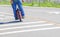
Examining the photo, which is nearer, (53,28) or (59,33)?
(59,33)

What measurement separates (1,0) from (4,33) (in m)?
25.0

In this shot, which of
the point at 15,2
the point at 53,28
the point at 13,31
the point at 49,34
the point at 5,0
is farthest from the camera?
the point at 5,0

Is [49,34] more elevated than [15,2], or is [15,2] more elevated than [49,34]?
[15,2]

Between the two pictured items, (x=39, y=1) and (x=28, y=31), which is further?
(x=39, y=1)

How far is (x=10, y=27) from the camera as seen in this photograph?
10305 millimetres

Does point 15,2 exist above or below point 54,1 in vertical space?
above

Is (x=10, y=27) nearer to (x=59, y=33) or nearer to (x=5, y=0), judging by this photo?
(x=59, y=33)

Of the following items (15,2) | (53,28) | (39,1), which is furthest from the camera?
(39,1)

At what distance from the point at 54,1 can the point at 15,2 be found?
17.6 m

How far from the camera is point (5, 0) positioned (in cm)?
3272

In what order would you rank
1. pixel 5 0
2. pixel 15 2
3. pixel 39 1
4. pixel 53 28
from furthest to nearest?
pixel 5 0
pixel 39 1
pixel 15 2
pixel 53 28

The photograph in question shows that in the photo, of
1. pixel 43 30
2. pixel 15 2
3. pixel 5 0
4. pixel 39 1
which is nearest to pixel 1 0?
pixel 5 0

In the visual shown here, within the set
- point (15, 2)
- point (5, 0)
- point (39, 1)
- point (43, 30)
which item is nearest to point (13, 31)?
point (43, 30)

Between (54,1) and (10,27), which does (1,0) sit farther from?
(10,27)
